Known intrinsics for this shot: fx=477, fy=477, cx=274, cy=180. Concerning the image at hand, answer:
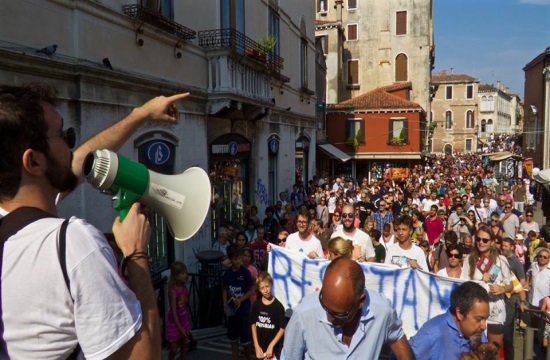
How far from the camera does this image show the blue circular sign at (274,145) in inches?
631

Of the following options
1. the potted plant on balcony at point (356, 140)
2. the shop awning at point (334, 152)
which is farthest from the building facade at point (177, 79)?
the potted plant on balcony at point (356, 140)

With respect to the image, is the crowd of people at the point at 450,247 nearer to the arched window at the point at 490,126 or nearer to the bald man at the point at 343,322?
→ the bald man at the point at 343,322

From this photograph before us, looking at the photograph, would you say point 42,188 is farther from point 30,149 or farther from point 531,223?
point 531,223

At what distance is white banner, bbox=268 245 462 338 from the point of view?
19.4ft

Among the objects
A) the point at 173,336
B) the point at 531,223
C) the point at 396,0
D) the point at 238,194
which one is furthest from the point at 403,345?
the point at 396,0

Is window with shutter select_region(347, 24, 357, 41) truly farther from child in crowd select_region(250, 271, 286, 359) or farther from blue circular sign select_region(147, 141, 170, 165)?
child in crowd select_region(250, 271, 286, 359)

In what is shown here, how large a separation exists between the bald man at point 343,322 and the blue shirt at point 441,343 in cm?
48

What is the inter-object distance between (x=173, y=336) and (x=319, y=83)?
78.8 ft

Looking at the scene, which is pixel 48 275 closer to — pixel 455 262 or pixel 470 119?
pixel 455 262

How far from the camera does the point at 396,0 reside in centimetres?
4088

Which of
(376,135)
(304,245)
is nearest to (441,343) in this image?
(304,245)

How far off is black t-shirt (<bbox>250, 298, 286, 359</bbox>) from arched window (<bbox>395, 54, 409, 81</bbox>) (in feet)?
128

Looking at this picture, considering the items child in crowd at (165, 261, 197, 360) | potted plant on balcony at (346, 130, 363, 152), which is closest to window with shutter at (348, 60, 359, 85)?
potted plant on balcony at (346, 130, 363, 152)

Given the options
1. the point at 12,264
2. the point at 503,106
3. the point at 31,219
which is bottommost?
the point at 12,264
